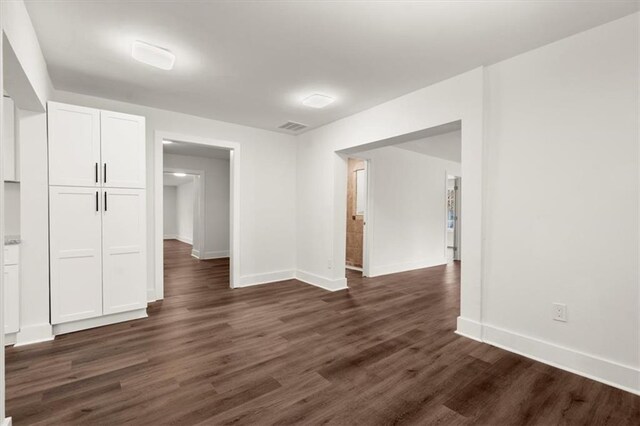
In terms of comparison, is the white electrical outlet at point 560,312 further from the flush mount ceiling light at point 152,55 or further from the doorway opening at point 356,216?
the flush mount ceiling light at point 152,55

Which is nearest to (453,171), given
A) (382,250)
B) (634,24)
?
(382,250)

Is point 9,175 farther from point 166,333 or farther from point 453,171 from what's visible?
point 453,171

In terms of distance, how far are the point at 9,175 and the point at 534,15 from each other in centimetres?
454

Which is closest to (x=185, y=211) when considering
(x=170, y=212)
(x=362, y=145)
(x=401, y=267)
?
(x=170, y=212)

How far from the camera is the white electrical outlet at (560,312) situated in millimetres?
2357

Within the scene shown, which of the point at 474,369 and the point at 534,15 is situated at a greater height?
the point at 534,15

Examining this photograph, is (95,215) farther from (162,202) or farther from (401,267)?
(401,267)

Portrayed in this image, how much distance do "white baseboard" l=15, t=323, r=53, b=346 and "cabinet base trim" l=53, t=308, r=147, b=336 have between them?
0.10m

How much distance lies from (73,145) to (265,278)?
3082 millimetres

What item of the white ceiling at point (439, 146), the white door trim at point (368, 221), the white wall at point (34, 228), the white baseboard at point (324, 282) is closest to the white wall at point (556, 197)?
the white baseboard at point (324, 282)

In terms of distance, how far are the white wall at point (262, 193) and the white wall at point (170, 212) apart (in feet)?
28.4

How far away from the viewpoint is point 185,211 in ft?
37.1

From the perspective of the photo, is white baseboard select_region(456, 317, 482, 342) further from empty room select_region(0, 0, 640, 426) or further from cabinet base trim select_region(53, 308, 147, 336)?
cabinet base trim select_region(53, 308, 147, 336)

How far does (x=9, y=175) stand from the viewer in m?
2.79
